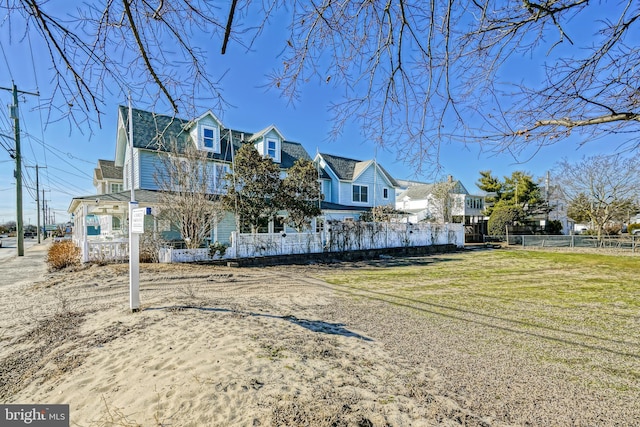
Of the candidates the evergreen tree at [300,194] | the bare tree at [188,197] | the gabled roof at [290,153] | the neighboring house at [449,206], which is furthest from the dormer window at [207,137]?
the neighboring house at [449,206]

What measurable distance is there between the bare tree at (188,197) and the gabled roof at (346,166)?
37.2 ft

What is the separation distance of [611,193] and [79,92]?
31.1 metres

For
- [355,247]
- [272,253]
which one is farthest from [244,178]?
[355,247]

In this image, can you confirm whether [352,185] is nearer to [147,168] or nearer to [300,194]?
[300,194]

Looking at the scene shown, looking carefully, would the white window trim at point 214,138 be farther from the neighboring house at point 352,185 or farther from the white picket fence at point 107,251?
the neighboring house at point 352,185

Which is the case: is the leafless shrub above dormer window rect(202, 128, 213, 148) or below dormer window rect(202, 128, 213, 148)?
below

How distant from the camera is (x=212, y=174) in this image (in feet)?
52.9

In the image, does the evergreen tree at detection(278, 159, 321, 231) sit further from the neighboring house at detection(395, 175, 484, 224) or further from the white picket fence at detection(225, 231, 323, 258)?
the neighboring house at detection(395, 175, 484, 224)

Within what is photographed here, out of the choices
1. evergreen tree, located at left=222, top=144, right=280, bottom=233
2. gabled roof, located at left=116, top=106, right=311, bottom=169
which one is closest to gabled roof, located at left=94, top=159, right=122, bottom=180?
gabled roof, located at left=116, top=106, right=311, bottom=169

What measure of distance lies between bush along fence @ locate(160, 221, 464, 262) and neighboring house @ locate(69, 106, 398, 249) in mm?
1508

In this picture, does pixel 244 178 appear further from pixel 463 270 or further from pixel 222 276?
pixel 463 270

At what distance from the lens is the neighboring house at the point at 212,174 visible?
46.9ft

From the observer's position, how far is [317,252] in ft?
52.2

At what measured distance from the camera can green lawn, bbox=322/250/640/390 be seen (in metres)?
4.23
